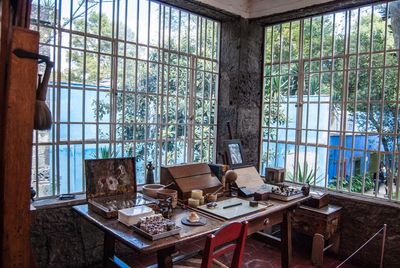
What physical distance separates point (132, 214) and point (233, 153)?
4.57 ft

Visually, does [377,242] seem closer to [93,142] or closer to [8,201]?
[93,142]

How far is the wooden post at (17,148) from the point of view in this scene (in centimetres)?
148

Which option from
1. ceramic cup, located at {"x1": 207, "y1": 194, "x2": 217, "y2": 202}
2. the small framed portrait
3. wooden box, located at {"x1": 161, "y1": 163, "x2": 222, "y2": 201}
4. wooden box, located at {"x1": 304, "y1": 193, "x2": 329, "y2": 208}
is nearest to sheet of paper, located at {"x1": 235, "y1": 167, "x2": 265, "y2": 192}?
the small framed portrait

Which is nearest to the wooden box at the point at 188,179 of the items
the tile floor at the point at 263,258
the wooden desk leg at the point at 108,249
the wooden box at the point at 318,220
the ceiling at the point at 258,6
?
the wooden desk leg at the point at 108,249

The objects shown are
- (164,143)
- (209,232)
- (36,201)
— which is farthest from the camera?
(164,143)

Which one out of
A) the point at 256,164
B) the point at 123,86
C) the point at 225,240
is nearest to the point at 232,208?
the point at 225,240

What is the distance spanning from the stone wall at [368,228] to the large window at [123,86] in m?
1.62

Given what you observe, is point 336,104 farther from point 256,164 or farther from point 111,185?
point 111,185

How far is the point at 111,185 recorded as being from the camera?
7.25ft

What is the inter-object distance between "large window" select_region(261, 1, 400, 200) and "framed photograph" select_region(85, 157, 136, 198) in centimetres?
205

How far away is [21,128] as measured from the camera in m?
1.51

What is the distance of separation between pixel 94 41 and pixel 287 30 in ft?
7.70

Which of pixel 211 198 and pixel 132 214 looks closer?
pixel 132 214

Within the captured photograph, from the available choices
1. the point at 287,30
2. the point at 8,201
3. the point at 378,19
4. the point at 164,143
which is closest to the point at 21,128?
the point at 8,201
